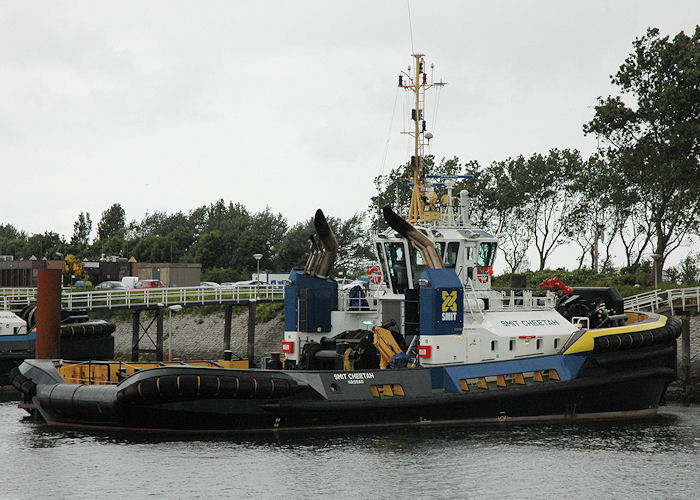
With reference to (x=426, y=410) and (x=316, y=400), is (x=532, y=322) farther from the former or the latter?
(x=316, y=400)

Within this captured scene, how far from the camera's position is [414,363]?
77.3ft

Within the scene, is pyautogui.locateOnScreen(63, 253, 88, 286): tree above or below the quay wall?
above

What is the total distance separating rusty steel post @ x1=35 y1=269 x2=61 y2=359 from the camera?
87.1 ft

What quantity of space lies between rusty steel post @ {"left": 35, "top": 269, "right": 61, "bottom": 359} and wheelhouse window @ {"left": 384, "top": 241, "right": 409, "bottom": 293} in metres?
9.48

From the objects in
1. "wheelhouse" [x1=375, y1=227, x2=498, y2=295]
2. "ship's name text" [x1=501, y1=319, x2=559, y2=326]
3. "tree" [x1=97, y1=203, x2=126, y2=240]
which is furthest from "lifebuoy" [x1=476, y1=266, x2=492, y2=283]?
"tree" [x1=97, y1=203, x2=126, y2=240]

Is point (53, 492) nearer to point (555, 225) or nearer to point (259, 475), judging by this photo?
point (259, 475)

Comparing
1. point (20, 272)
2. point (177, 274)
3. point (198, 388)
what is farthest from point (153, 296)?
point (177, 274)

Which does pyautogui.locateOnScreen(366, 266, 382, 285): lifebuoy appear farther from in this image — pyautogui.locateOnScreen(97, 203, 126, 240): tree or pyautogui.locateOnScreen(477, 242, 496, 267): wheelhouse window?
pyautogui.locateOnScreen(97, 203, 126, 240): tree

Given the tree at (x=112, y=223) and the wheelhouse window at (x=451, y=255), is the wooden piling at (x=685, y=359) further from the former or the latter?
the tree at (x=112, y=223)

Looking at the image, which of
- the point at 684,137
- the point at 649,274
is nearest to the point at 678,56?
the point at 684,137

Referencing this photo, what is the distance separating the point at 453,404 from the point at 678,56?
76.7 feet

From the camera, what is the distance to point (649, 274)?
46094 millimetres

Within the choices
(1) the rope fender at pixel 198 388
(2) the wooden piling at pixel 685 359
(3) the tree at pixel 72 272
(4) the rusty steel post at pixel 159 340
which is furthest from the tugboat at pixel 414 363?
(3) the tree at pixel 72 272

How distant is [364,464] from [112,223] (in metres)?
93.3
